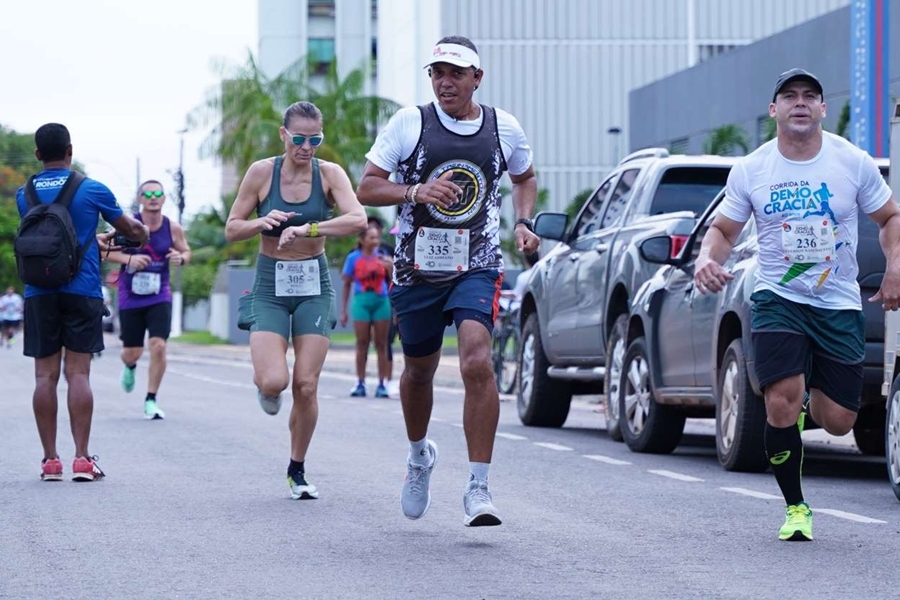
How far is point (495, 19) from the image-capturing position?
55250mm

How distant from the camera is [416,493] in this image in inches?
312

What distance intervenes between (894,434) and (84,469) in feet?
13.6

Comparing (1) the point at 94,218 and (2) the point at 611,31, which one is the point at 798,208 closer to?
(1) the point at 94,218

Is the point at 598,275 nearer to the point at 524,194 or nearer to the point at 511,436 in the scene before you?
the point at 511,436

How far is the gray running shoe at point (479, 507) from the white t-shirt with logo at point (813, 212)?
Result: 146 centimetres

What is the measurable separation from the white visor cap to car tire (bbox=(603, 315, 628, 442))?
5820 mm

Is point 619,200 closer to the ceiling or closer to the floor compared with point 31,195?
closer to the ceiling

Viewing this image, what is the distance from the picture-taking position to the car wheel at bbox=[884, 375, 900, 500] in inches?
371

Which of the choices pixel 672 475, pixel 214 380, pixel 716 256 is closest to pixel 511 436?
pixel 672 475

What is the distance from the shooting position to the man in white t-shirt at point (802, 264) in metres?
7.70

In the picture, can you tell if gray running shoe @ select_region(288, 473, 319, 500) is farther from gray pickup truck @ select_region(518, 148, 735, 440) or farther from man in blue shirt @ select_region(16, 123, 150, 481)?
gray pickup truck @ select_region(518, 148, 735, 440)

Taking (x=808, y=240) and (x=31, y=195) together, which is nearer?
(x=808, y=240)

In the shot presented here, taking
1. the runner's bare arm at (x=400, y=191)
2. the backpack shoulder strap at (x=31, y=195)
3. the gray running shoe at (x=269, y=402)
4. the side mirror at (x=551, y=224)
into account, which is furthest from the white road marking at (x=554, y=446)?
the runner's bare arm at (x=400, y=191)

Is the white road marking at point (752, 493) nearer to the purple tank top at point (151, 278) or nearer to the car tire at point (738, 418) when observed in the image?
the car tire at point (738, 418)
